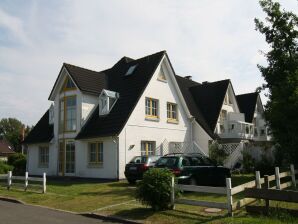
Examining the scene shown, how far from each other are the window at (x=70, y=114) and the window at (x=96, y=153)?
216 cm

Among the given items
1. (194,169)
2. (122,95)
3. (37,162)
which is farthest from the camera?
(37,162)

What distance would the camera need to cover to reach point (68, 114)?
25469 millimetres

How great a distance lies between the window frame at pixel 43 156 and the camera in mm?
27188

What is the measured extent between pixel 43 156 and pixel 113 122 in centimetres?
816

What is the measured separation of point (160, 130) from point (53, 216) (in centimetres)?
1501

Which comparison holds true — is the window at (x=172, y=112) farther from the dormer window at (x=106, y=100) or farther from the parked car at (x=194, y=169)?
the parked car at (x=194, y=169)

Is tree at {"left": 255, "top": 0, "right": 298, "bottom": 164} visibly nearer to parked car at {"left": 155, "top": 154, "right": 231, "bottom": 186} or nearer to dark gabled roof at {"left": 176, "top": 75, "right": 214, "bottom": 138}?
parked car at {"left": 155, "top": 154, "right": 231, "bottom": 186}

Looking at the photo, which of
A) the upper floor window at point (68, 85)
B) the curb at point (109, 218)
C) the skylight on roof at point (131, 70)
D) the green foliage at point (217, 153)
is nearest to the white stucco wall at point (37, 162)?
the upper floor window at point (68, 85)

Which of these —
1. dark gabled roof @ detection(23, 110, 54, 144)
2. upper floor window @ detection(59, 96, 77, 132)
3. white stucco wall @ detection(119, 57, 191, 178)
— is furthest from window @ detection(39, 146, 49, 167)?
white stucco wall @ detection(119, 57, 191, 178)

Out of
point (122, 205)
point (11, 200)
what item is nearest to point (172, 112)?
point (11, 200)

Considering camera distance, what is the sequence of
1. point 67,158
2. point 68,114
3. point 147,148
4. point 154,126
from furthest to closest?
point 68,114
point 67,158
point 154,126
point 147,148

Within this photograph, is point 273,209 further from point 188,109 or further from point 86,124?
point 188,109

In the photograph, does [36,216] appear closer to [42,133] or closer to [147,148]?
[147,148]

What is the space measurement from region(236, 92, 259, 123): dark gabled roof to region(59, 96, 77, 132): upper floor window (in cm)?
1885
